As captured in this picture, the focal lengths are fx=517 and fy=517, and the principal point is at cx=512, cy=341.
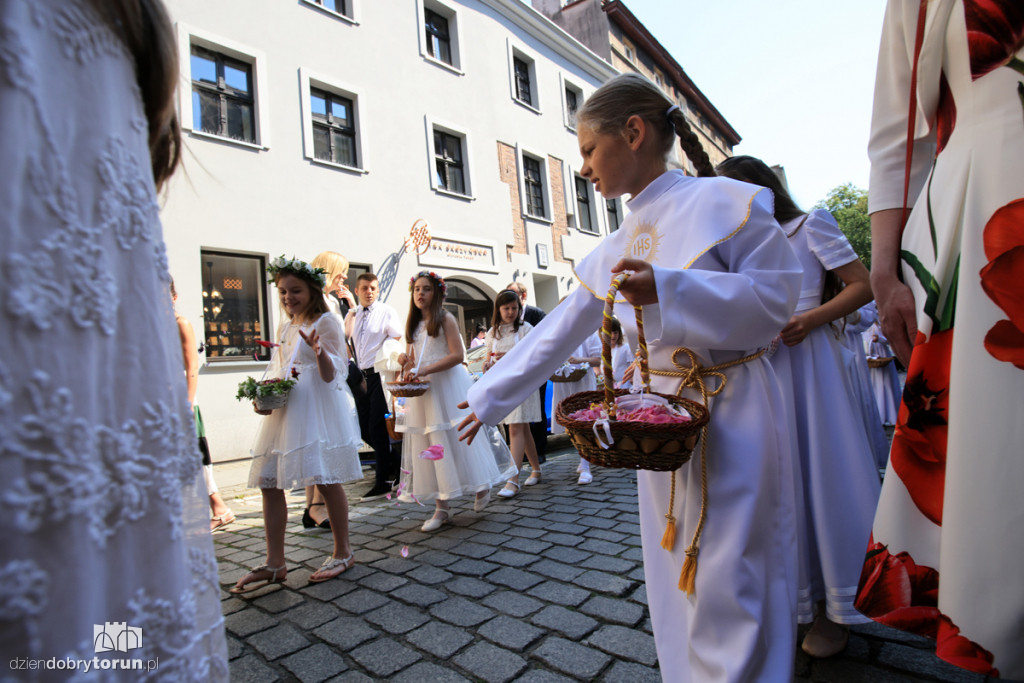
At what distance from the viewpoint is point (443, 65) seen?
42.5 ft

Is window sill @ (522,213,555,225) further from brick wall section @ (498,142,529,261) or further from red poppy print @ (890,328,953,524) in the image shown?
red poppy print @ (890,328,953,524)

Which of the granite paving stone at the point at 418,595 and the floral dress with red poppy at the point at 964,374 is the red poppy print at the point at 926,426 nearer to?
the floral dress with red poppy at the point at 964,374

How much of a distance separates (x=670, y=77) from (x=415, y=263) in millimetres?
24021

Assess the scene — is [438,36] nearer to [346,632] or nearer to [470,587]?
[470,587]

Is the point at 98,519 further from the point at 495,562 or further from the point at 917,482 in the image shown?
the point at 495,562

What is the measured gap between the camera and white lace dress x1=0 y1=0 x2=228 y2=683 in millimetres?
562

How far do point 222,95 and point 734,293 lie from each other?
34.3ft

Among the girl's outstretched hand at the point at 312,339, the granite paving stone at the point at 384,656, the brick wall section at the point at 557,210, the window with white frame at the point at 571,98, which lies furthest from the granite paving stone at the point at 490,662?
the window with white frame at the point at 571,98

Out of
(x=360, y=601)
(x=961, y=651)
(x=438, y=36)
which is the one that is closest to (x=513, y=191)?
(x=438, y=36)

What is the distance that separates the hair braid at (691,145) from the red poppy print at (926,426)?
1124 mm

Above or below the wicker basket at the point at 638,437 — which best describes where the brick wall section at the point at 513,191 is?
above

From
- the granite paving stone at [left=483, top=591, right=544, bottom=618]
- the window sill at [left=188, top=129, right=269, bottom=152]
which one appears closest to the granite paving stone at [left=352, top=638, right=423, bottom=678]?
the granite paving stone at [left=483, top=591, right=544, bottom=618]

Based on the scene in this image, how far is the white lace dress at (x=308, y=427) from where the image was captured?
3.31m

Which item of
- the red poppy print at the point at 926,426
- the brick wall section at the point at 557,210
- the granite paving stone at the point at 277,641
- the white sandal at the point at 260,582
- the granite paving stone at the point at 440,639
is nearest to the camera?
the red poppy print at the point at 926,426
